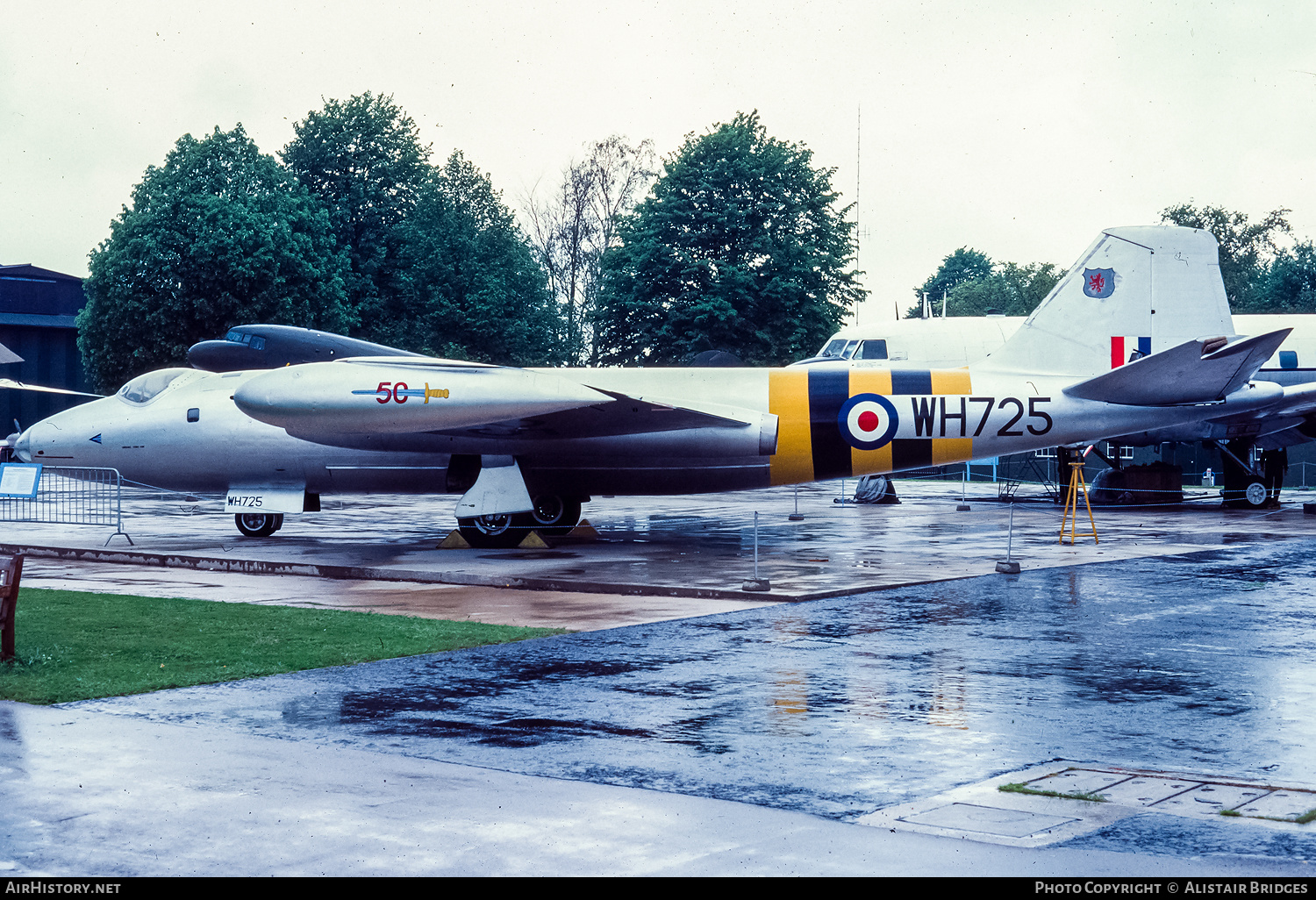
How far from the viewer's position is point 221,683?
9664mm

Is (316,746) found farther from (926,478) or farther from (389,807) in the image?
(926,478)

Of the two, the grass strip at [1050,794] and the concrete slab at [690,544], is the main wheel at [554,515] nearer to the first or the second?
the concrete slab at [690,544]

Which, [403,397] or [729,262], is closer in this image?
[403,397]

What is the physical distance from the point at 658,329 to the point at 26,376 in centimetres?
3261

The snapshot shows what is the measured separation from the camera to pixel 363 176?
6419cm

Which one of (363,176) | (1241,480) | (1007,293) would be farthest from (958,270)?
(1241,480)

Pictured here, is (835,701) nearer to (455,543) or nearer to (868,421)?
(868,421)

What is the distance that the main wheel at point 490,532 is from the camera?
2052cm

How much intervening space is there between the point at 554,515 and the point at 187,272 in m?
33.6

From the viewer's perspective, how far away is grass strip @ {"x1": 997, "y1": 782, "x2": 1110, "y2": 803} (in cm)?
641

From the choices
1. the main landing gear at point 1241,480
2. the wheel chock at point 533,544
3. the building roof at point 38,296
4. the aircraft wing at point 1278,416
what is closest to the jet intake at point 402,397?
the wheel chock at point 533,544

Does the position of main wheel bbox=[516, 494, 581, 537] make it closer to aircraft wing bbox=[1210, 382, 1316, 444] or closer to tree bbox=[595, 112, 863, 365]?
aircraft wing bbox=[1210, 382, 1316, 444]

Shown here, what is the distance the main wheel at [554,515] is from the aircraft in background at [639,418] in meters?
0.04

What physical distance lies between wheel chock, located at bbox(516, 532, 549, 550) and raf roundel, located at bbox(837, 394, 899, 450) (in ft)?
16.5
